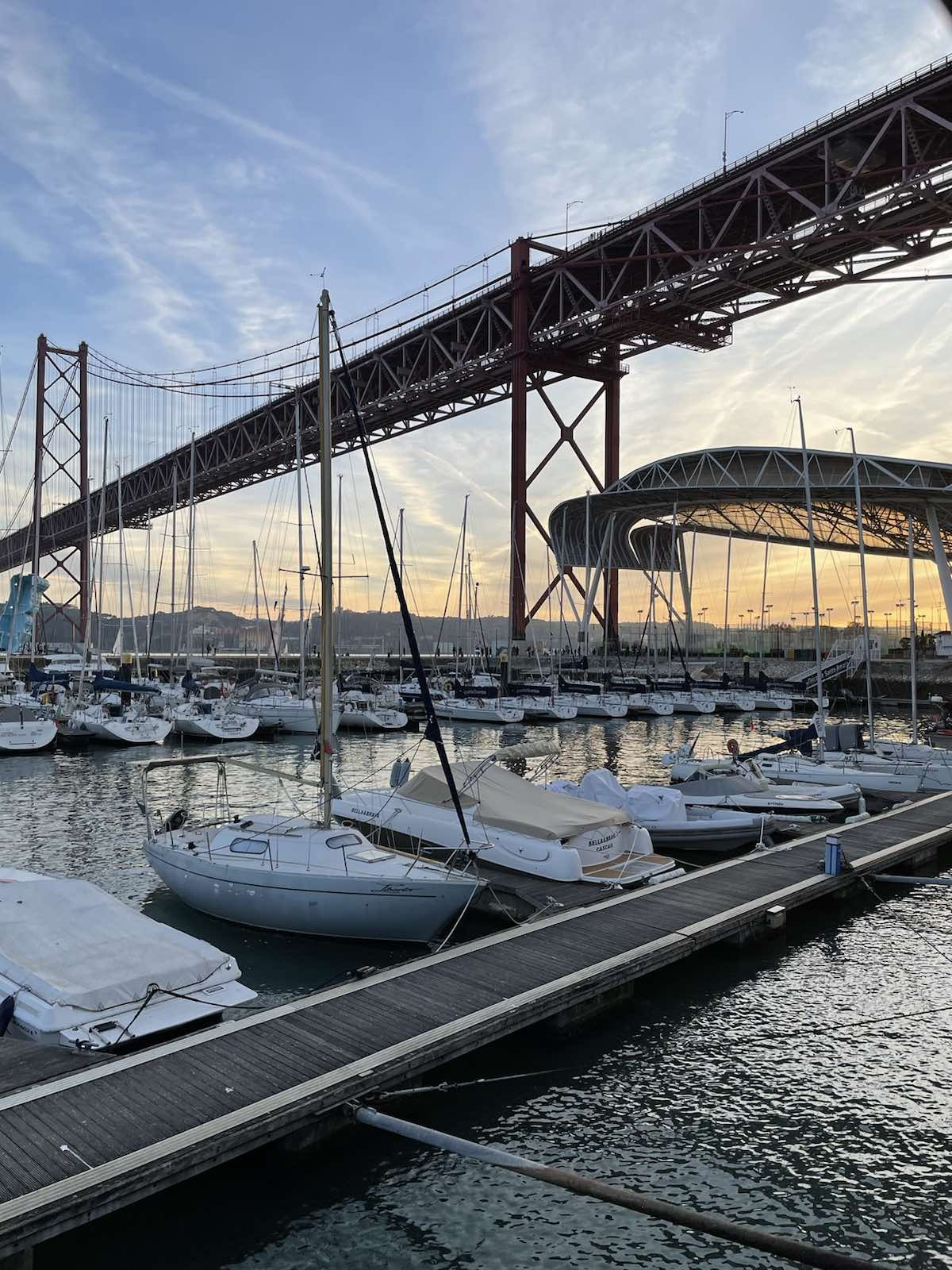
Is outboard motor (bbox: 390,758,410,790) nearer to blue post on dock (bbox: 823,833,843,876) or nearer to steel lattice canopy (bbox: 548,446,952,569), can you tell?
blue post on dock (bbox: 823,833,843,876)

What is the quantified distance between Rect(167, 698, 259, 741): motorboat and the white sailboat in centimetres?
2402

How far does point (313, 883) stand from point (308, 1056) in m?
4.08

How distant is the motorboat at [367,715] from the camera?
43.1 m

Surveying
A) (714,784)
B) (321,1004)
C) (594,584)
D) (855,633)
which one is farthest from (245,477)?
(321,1004)

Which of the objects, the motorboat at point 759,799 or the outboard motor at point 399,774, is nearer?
the outboard motor at point 399,774

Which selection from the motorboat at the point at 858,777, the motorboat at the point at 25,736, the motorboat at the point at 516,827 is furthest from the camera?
the motorboat at the point at 25,736

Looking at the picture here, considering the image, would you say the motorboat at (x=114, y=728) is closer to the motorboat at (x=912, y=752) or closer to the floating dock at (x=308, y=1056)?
the motorboat at (x=912, y=752)

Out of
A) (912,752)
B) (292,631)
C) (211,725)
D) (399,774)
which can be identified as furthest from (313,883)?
(292,631)

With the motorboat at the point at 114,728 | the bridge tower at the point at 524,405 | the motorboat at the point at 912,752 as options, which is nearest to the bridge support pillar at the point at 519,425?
the bridge tower at the point at 524,405

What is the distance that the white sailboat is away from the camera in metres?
12.1

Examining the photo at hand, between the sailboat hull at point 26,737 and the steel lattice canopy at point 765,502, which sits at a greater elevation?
the steel lattice canopy at point 765,502

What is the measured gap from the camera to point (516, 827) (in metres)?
15.1

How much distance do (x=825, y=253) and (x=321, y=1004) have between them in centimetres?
4931

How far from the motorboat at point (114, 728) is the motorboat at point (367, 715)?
317 inches
